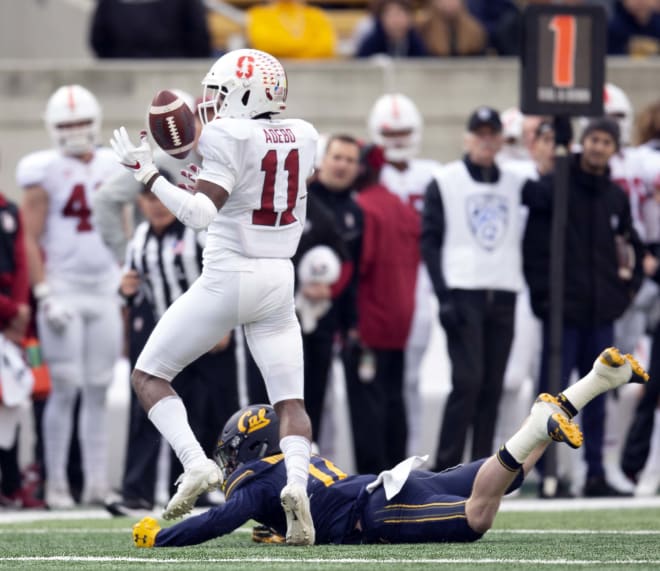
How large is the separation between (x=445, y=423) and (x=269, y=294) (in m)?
3.12

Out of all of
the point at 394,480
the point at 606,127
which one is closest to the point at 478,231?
the point at 606,127

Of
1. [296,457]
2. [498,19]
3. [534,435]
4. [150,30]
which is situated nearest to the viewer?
[534,435]

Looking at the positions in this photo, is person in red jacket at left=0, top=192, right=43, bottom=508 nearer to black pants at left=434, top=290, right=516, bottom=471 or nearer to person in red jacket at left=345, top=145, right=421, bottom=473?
person in red jacket at left=345, top=145, right=421, bottom=473

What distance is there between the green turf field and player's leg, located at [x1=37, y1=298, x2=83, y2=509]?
2.07 metres

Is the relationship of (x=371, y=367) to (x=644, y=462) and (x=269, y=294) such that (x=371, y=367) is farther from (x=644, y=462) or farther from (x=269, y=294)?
(x=269, y=294)

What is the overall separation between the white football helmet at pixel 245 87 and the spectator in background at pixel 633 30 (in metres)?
7.60

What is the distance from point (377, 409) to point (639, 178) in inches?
80.3

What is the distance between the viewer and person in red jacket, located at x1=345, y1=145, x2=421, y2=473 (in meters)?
10.3

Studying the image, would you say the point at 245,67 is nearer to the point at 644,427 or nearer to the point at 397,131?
the point at 644,427

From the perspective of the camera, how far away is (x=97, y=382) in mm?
10359

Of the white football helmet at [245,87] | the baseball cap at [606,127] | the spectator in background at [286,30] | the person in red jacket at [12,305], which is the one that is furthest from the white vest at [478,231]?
the spectator in background at [286,30]

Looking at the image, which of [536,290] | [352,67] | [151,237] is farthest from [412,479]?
[352,67]

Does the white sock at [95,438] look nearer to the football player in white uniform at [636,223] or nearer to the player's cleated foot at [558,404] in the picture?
the football player in white uniform at [636,223]

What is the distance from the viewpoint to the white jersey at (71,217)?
34.1 feet
